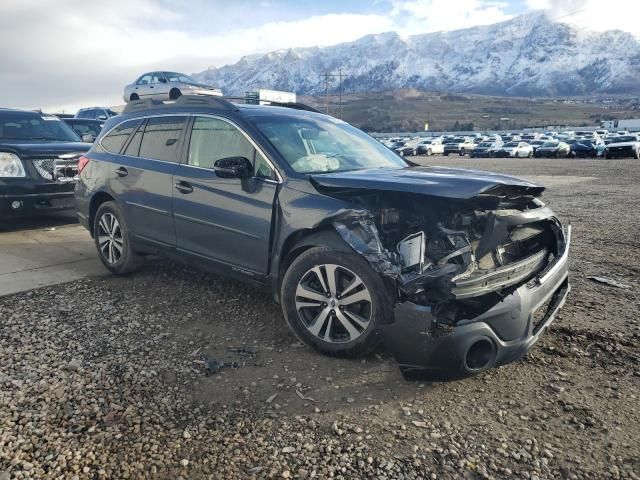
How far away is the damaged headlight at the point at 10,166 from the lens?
755cm

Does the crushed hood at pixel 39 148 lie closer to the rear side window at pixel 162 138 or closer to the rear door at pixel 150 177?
the rear door at pixel 150 177

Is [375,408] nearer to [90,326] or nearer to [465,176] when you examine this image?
[465,176]

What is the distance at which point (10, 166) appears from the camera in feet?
24.9

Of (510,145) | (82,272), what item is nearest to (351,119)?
(510,145)

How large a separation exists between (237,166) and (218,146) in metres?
0.57

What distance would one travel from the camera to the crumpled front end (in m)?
3.15

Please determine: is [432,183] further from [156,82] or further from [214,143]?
[156,82]

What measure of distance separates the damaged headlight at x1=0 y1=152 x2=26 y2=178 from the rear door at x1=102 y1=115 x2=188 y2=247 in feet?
9.73

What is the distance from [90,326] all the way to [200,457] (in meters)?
2.11

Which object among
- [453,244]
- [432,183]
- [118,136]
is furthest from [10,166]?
[453,244]

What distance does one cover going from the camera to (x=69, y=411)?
3.07 m

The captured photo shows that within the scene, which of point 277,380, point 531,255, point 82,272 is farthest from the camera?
point 82,272

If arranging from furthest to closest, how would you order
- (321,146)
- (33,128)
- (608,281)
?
(33,128) → (608,281) → (321,146)

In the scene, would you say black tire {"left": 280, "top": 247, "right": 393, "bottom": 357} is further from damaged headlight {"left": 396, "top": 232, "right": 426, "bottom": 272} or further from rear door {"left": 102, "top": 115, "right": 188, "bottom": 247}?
rear door {"left": 102, "top": 115, "right": 188, "bottom": 247}
